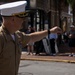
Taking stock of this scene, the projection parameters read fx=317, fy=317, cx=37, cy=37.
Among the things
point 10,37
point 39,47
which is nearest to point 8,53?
point 10,37

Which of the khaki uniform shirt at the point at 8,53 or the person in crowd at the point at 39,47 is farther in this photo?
the person in crowd at the point at 39,47

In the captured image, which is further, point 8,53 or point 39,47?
point 39,47

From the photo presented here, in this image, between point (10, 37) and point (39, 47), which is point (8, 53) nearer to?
point (10, 37)

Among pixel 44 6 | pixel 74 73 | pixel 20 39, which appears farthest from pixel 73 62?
pixel 20 39

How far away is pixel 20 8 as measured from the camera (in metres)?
3.21

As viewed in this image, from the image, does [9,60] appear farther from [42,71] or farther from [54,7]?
[54,7]

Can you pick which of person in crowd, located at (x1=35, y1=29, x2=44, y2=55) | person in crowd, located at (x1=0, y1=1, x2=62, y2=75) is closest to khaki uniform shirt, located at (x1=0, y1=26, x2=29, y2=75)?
person in crowd, located at (x1=0, y1=1, x2=62, y2=75)

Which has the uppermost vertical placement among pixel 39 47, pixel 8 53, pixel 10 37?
pixel 10 37

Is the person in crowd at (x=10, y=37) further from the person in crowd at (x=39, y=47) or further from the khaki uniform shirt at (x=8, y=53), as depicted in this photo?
the person in crowd at (x=39, y=47)

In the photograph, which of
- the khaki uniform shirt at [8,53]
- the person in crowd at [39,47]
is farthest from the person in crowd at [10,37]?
the person in crowd at [39,47]

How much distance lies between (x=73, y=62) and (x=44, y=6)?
10385 mm

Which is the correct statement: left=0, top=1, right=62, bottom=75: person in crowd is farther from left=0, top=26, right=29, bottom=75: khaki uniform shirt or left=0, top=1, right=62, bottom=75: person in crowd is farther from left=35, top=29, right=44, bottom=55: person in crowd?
left=35, top=29, right=44, bottom=55: person in crowd

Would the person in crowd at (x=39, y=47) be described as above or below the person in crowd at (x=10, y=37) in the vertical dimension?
below

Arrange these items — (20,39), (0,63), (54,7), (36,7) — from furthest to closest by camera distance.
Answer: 1. (54,7)
2. (36,7)
3. (20,39)
4. (0,63)
